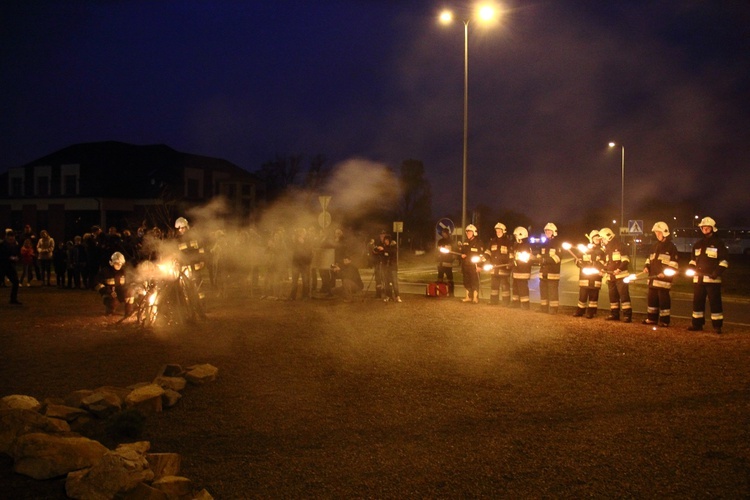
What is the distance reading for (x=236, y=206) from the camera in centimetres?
4925

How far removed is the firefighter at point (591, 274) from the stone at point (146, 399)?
10.1 meters

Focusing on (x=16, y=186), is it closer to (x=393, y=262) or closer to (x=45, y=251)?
(x=45, y=251)

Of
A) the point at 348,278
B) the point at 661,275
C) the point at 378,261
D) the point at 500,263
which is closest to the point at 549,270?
the point at 500,263

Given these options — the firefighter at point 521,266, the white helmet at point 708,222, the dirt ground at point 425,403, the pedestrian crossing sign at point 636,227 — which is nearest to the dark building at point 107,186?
the pedestrian crossing sign at point 636,227

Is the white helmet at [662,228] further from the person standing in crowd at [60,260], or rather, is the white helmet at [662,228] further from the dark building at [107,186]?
the dark building at [107,186]

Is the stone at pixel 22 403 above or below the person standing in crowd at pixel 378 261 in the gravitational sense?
below

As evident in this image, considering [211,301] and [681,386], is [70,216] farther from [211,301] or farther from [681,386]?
[681,386]

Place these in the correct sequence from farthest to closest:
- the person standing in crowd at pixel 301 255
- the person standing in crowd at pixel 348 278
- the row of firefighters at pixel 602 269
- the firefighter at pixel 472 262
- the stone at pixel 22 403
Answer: the person standing in crowd at pixel 348 278 → the firefighter at pixel 472 262 → the person standing in crowd at pixel 301 255 → the row of firefighters at pixel 602 269 → the stone at pixel 22 403

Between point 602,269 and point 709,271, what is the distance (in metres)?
2.23

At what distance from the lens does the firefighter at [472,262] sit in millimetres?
17203

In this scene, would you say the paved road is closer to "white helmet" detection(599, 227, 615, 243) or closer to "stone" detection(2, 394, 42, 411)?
"white helmet" detection(599, 227, 615, 243)

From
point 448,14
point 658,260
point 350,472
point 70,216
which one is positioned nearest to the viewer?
point 350,472

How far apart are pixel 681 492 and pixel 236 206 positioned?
46.4 meters

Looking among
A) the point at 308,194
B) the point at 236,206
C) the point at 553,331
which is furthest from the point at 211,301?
the point at 308,194
